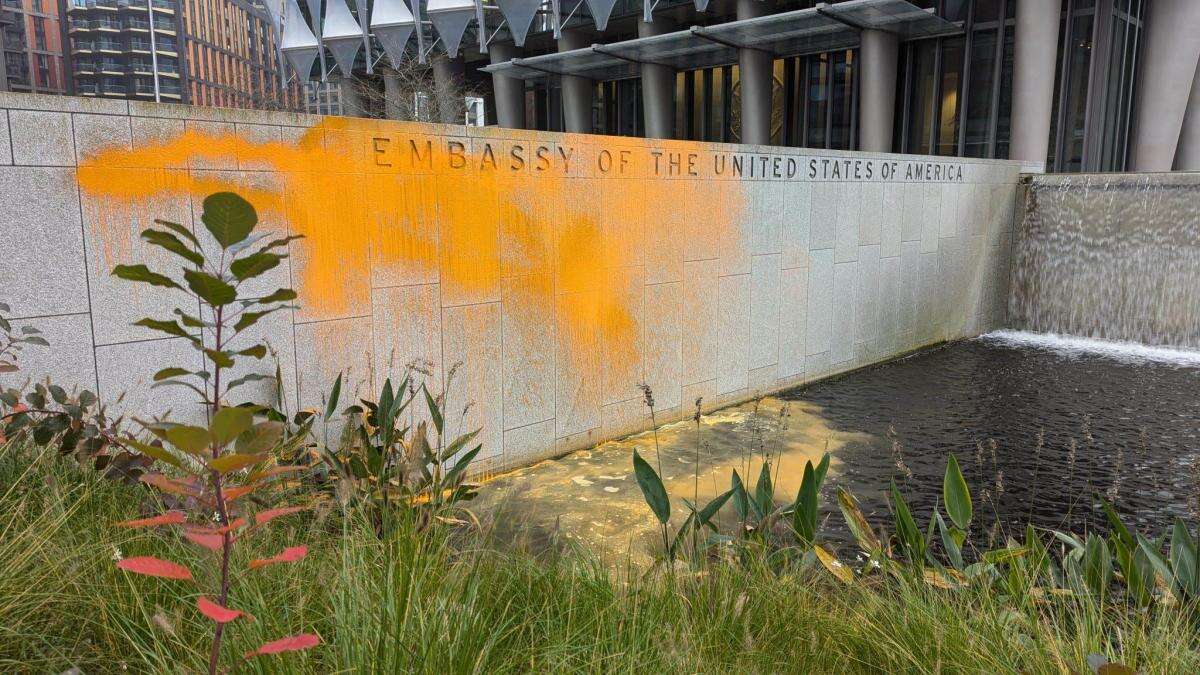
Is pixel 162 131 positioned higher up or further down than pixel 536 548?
higher up

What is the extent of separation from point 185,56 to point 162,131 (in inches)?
3062

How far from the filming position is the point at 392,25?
1272 inches

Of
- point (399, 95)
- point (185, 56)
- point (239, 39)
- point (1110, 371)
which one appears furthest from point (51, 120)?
point (185, 56)

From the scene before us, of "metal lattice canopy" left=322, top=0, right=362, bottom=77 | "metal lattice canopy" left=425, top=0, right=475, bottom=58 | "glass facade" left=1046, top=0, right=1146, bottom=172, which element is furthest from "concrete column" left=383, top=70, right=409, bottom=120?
"glass facade" left=1046, top=0, right=1146, bottom=172

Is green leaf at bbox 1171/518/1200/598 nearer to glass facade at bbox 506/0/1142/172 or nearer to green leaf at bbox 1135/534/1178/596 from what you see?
green leaf at bbox 1135/534/1178/596

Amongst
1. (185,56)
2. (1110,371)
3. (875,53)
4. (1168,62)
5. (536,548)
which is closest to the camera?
(536,548)

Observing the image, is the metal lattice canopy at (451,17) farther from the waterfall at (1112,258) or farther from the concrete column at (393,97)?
the waterfall at (1112,258)

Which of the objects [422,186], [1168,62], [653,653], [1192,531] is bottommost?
[1192,531]

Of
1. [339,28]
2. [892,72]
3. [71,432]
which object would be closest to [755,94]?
[892,72]

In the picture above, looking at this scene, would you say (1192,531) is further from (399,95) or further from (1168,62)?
(399,95)

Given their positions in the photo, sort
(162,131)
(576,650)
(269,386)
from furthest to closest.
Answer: (269,386), (162,131), (576,650)

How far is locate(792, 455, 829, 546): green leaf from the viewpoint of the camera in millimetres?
4055

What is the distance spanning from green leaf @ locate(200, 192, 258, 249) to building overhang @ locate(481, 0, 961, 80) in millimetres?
19810

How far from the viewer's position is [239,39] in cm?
6812
